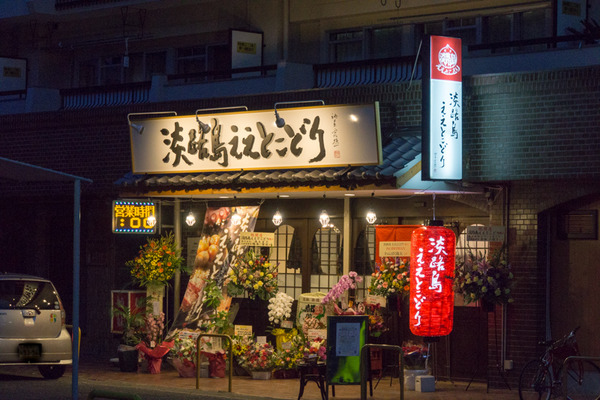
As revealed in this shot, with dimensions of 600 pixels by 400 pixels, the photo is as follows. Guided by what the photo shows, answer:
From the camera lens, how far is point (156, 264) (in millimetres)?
20969

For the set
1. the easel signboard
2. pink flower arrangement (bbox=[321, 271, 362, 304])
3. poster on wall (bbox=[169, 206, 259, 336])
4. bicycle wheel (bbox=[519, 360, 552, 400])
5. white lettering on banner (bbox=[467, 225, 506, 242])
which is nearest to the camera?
the easel signboard

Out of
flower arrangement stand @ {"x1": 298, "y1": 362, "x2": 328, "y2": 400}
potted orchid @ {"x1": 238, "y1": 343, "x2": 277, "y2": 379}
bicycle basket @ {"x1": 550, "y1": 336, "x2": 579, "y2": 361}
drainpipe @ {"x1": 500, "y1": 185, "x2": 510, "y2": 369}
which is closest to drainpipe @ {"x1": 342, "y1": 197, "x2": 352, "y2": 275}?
potted orchid @ {"x1": 238, "y1": 343, "x2": 277, "y2": 379}

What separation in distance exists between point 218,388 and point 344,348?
2.96m

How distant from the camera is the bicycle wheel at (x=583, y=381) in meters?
16.5

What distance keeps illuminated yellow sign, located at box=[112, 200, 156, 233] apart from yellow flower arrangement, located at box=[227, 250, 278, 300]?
2262 mm

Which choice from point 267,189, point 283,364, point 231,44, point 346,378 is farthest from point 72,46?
point 346,378

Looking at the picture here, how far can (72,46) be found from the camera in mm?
26266

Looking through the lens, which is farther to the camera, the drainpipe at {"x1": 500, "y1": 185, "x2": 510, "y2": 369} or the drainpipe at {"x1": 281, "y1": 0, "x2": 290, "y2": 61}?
the drainpipe at {"x1": 281, "y1": 0, "x2": 290, "y2": 61}

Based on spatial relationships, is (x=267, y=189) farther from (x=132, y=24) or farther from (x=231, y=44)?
(x=132, y=24)

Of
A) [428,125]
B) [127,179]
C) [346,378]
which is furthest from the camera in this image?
[127,179]

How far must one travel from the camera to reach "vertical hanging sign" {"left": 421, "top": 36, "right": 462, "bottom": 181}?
54.6 feet

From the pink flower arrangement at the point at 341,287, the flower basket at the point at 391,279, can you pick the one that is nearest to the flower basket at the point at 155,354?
the pink flower arrangement at the point at 341,287

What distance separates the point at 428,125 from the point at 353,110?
1.73m

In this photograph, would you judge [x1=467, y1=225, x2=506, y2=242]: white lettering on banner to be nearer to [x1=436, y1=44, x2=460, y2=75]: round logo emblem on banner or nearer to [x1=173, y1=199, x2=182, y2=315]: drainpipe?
[x1=436, y1=44, x2=460, y2=75]: round logo emblem on banner
